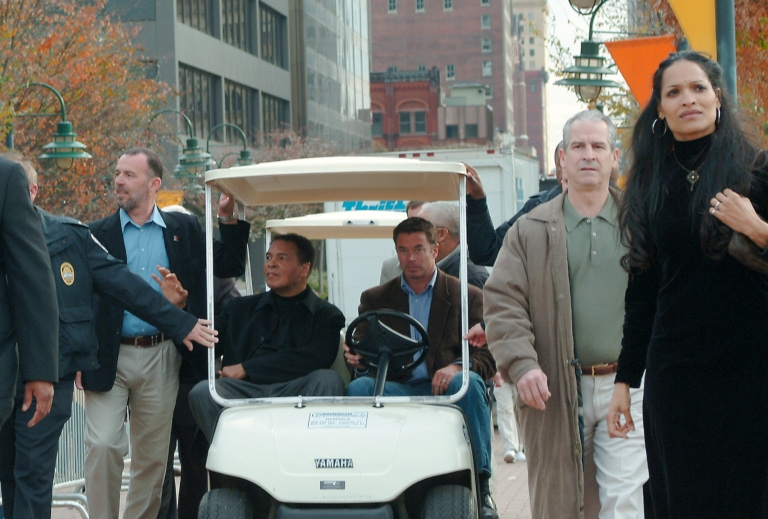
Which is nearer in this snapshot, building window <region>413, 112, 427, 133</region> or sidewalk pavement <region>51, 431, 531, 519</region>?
sidewalk pavement <region>51, 431, 531, 519</region>

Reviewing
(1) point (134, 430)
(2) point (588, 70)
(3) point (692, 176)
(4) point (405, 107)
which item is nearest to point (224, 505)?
(1) point (134, 430)

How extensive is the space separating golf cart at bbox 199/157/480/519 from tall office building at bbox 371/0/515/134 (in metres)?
124

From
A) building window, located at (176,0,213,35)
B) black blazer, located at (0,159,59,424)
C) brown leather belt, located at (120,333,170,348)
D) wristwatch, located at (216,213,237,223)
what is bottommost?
brown leather belt, located at (120,333,170,348)

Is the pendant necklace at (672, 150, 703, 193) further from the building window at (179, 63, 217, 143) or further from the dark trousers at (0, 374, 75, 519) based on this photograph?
the building window at (179, 63, 217, 143)

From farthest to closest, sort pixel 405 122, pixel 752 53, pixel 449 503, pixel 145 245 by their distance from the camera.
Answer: pixel 405 122 < pixel 752 53 < pixel 145 245 < pixel 449 503

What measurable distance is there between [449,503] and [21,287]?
Answer: 201 cm

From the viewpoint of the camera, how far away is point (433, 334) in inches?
259

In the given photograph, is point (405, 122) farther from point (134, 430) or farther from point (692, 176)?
point (692, 176)

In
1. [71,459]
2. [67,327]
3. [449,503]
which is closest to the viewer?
[449,503]

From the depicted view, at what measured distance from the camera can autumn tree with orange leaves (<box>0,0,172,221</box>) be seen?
22969 mm

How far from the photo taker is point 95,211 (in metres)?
30.9

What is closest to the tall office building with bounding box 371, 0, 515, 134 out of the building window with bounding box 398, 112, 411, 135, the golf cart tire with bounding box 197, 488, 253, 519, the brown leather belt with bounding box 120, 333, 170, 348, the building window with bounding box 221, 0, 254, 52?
the building window with bounding box 398, 112, 411, 135

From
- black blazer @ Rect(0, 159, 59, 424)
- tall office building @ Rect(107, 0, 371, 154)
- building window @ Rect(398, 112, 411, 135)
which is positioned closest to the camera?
black blazer @ Rect(0, 159, 59, 424)

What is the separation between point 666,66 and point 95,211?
28.1 metres
